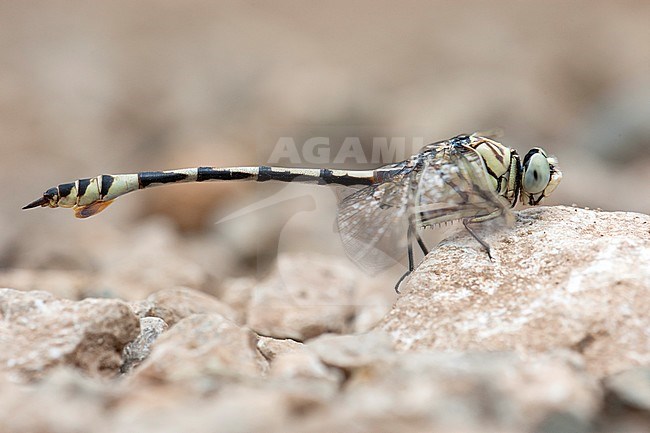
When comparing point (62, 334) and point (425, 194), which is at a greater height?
point (425, 194)

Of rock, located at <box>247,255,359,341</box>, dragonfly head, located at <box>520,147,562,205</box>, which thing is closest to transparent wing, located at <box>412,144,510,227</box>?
dragonfly head, located at <box>520,147,562,205</box>

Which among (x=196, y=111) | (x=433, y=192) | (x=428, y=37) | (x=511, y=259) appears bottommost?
(x=511, y=259)

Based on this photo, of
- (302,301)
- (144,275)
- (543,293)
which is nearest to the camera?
(543,293)

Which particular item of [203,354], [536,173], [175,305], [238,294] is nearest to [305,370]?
[203,354]

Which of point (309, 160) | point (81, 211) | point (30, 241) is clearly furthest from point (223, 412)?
point (309, 160)

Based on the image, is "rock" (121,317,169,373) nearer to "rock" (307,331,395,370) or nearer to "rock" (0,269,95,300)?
"rock" (307,331,395,370)

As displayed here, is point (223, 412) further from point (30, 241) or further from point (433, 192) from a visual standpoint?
point (30, 241)

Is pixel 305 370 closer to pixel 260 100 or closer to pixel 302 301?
pixel 302 301
